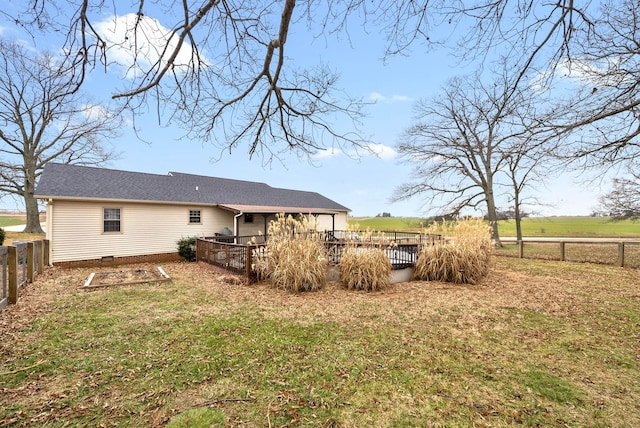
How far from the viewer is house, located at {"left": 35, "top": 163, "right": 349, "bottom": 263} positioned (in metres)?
10.5

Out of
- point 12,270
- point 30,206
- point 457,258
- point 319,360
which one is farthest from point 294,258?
point 30,206

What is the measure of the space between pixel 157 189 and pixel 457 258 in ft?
42.4

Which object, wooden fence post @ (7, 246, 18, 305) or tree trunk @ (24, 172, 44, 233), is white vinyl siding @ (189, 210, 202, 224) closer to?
wooden fence post @ (7, 246, 18, 305)

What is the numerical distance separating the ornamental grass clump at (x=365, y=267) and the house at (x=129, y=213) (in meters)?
2.33

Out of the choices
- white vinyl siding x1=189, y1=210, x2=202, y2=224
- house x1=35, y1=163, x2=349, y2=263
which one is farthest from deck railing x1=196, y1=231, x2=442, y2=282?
white vinyl siding x1=189, y1=210, x2=202, y2=224

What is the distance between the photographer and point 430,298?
20.7 feet

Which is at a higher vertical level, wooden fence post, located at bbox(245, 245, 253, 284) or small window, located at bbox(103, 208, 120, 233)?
small window, located at bbox(103, 208, 120, 233)

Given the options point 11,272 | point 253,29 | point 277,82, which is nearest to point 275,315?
point 277,82

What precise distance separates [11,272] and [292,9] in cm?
665

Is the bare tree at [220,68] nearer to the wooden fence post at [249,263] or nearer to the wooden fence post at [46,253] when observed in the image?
the wooden fence post at [249,263]

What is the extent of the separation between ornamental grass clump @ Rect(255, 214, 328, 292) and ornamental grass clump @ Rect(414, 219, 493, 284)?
296cm

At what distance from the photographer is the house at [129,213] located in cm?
1055

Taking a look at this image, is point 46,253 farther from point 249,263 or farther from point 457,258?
point 457,258

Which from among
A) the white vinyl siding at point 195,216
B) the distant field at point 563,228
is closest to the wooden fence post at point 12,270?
the white vinyl siding at point 195,216
